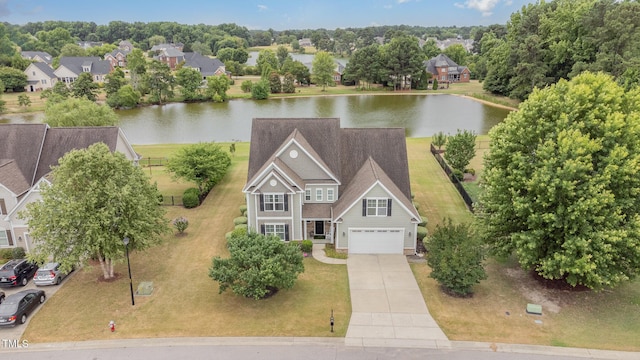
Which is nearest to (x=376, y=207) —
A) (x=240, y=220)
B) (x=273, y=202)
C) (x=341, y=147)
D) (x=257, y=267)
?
(x=341, y=147)

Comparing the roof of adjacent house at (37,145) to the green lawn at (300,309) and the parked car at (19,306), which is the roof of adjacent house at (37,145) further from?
the parked car at (19,306)

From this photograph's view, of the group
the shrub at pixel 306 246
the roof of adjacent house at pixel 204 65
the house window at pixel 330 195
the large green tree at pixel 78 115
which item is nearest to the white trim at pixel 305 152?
the house window at pixel 330 195

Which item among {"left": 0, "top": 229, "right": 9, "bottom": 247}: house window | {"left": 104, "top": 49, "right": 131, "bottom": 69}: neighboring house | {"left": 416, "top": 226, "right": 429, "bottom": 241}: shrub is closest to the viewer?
{"left": 0, "top": 229, "right": 9, "bottom": 247}: house window

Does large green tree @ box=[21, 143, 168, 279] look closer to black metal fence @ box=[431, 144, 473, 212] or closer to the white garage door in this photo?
the white garage door

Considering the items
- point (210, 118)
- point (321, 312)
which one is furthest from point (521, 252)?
point (210, 118)

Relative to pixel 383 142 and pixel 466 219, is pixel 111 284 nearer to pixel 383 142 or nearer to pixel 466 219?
pixel 383 142

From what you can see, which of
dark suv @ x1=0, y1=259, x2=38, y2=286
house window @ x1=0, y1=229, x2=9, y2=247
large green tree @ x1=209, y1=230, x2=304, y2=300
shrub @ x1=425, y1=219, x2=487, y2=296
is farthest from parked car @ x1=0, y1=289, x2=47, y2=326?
shrub @ x1=425, y1=219, x2=487, y2=296
